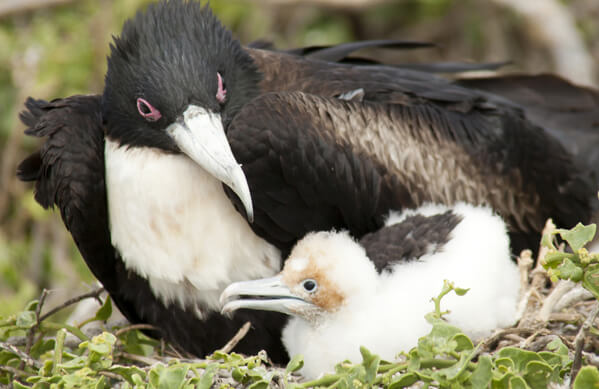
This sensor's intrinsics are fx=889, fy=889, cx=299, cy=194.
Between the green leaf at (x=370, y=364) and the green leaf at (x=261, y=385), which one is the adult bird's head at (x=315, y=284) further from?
the green leaf at (x=370, y=364)

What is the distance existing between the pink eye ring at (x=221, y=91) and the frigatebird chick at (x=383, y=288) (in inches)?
22.5

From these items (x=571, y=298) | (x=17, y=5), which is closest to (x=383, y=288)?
(x=571, y=298)

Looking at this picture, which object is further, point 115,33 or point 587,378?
point 115,33

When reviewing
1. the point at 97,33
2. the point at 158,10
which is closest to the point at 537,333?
the point at 158,10

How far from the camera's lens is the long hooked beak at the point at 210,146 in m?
2.74

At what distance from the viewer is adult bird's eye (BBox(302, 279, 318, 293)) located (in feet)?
9.66

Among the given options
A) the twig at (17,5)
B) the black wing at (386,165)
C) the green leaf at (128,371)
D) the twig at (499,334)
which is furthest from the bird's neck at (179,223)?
the twig at (17,5)

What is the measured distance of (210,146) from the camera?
281 cm

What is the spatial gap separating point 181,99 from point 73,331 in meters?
0.87

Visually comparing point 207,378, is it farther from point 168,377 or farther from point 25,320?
point 25,320

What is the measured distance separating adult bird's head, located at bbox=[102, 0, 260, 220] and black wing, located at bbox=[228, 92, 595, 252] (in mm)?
150

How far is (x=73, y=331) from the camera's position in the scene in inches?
119

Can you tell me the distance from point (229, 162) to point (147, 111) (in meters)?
0.48

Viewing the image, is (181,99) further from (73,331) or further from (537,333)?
(537,333)
